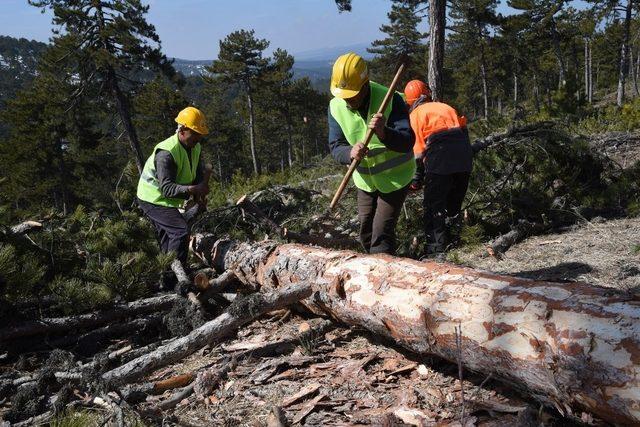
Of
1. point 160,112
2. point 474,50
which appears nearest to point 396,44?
point 474,50

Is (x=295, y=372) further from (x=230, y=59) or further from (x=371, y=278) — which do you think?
(x=230, y=59)

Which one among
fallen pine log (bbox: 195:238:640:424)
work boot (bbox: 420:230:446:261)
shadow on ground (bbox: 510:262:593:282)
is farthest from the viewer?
work boot (bbox: 420:230:446:261)

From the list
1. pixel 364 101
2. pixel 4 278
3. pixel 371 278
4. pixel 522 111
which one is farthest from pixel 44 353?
pixel 522 111

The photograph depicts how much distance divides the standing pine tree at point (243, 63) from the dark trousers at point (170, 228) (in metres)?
25.9

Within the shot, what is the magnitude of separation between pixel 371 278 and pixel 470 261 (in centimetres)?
201

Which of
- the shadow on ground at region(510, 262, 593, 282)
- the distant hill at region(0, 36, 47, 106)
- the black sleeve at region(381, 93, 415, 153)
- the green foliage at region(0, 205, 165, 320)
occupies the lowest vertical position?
the shadow on ground at region(510, 262, 593, 282)

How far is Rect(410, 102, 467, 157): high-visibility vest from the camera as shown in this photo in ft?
15.2

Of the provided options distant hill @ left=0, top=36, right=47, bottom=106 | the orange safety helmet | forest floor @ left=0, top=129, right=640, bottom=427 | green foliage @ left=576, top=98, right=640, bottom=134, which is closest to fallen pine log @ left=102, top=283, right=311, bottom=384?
forest floor @ left=0, top=129, right=640, bottom=427

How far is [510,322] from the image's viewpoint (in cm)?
203

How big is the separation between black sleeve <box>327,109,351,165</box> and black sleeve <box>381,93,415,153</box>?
38cm

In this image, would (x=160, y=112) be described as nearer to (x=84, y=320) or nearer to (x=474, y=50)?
(x=474, y=50)

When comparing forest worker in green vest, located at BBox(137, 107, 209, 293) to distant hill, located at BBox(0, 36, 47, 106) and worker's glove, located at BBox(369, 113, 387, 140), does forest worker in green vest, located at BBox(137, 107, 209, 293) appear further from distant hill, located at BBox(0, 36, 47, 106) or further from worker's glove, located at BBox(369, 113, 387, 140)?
distant hill, located at BBox(0, 36, 47, 106)

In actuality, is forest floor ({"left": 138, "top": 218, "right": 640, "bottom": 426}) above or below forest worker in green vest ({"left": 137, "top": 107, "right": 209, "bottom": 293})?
below

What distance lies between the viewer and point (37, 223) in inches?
168
